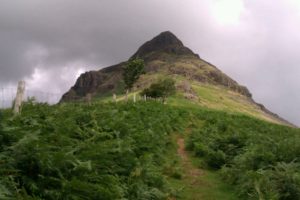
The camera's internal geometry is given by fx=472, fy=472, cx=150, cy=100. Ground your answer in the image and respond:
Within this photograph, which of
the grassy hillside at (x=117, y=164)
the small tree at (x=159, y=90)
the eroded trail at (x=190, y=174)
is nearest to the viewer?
the grassy hillside at (x=117, y=164)

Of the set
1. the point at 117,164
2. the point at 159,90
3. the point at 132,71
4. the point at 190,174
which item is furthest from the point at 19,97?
the point at 132,71

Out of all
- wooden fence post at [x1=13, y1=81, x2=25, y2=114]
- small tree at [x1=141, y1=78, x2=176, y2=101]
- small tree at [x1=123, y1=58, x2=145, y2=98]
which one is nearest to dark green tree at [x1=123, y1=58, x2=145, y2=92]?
small tree at [x1=123, y1=58, x2=145, y2=98]

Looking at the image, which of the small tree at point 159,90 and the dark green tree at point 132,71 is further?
the dark green tree at point 132,71

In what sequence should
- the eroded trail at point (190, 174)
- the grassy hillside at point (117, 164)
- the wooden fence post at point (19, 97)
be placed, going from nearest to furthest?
the grassy hillside at point (117, 164)
the wooden fence post at point (19, 97)
the eroded trail at point (190, 174)

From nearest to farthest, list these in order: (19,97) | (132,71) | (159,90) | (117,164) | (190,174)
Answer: (117,164) < (19,97) < (190,174) < (159,90) < (132,71)

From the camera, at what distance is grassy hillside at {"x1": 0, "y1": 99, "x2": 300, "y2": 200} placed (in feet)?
34.5

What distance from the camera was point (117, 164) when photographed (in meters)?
14.2

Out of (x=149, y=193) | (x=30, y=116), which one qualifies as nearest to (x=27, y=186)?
(x=149, y=193)

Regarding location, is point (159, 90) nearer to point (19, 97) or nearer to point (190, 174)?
point (190, 174)

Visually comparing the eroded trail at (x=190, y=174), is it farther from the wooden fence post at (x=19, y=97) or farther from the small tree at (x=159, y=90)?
the small tree at (x=159, y=90)

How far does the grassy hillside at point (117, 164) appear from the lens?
10.5 m

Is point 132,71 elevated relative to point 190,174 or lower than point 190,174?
elevated

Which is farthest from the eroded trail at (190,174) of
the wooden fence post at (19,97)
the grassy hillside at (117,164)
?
the wooden fence post at (19,97)

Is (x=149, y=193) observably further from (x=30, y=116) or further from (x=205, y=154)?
(x=205, y=154)
